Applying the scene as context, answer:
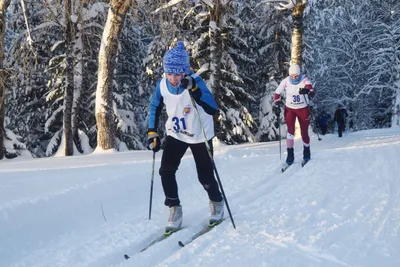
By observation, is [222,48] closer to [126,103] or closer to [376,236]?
[126,103]

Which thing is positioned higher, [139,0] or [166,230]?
[139,0]

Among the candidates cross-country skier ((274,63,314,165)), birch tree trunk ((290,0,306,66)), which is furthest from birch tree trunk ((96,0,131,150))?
birch tree trunk ((290,0,306,66))

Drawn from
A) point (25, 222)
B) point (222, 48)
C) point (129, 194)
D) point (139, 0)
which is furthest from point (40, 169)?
point (222, 48)

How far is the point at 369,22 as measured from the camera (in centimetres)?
3150

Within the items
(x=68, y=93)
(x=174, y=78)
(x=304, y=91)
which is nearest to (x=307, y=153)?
(x=304, y=91)

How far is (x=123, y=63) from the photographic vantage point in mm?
22000

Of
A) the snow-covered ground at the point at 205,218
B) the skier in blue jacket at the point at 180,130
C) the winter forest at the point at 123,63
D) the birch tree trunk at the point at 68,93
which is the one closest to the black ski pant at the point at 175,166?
the skier in blue jacket at the point at 180,130

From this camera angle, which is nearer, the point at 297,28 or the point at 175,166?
the point at 175,166

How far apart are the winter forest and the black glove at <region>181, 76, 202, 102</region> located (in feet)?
19.0

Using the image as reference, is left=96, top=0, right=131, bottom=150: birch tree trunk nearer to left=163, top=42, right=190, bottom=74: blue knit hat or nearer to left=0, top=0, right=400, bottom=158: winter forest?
left=0, top=0, right=400, bottom=158: winter forest

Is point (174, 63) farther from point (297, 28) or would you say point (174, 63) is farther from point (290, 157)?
point (297, 28)

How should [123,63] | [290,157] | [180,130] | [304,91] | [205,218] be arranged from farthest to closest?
[123,63] < [304,91] < [290,157] < [205,218] < [180,130]

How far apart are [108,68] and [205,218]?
667cm

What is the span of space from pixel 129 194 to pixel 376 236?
142 inches
